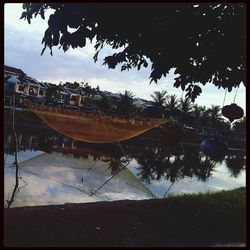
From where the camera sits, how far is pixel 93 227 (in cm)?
521

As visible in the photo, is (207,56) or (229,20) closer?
(229,20)

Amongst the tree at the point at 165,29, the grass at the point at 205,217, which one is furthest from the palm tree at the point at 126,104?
the tree at the point at 165,29

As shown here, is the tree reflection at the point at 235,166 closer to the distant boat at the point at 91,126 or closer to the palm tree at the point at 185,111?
the distant boat at the point at 91,126

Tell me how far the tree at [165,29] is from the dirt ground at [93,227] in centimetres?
218

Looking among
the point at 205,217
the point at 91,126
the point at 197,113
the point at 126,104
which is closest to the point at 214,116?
the point at 197,113

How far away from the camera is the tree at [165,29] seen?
A: 11.7 ft

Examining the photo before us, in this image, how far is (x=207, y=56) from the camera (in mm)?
4102

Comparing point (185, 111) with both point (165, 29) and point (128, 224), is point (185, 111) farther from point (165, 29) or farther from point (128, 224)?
point (165, 29)

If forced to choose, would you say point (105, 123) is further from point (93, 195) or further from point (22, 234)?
point (22, 234)

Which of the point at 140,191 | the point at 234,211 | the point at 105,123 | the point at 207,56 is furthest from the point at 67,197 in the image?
the point at 207,56

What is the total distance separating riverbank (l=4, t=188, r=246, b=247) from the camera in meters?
4.72

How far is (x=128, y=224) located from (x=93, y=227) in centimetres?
61

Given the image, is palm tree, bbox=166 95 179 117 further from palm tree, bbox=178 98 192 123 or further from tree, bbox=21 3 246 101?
Answer: tree, bbox=21 3 246 101

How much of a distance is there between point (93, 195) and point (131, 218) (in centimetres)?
293
